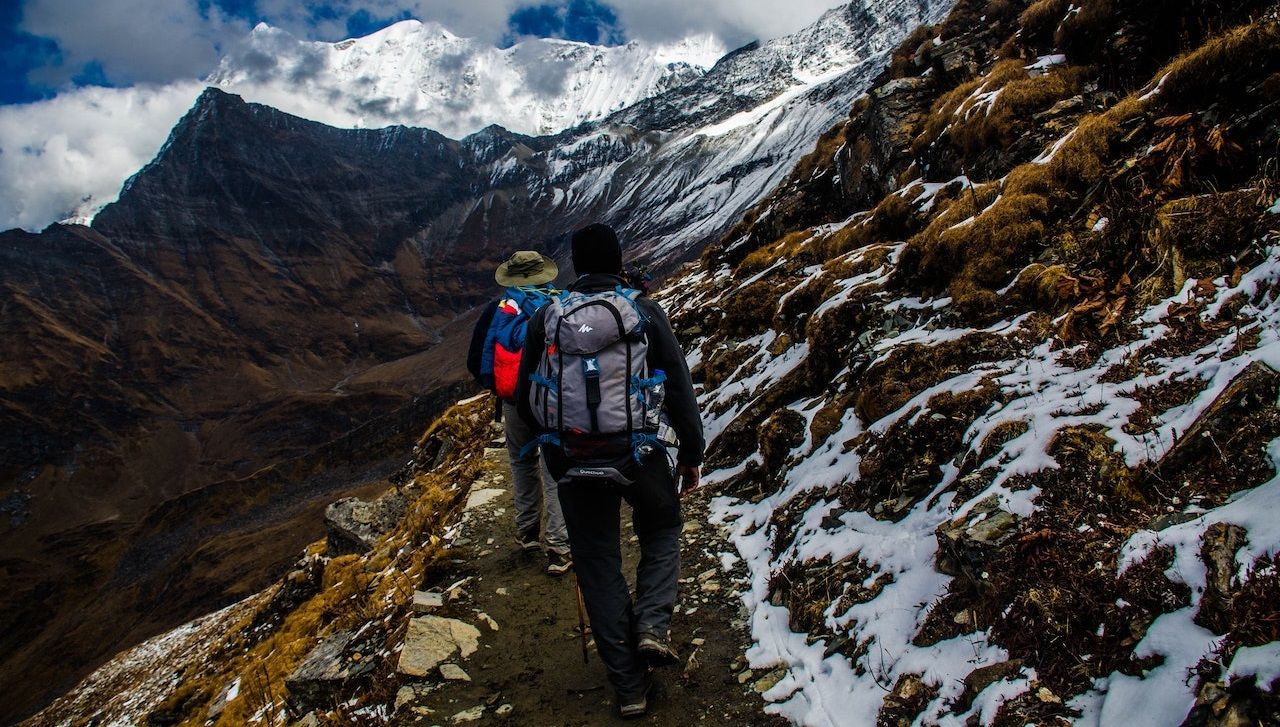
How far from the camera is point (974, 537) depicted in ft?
14.2

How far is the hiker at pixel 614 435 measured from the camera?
4.23 meters

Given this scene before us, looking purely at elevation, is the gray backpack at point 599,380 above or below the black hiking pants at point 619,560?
above

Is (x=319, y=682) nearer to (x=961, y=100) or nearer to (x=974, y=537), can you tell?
(x=974, y=537)

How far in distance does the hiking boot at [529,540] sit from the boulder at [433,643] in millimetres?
1632

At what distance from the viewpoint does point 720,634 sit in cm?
561

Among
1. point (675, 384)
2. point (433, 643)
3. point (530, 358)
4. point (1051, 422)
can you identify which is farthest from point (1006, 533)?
point (433, 643)

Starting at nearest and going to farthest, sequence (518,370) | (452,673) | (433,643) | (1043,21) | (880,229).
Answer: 1. (452,673)
2. (518,370)
3. (433,643)
4. (880,229)
5. (1043,21)

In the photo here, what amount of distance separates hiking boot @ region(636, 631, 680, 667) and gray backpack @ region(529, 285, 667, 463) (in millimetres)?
1346

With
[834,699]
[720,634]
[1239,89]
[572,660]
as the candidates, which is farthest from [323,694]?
[1239,89]

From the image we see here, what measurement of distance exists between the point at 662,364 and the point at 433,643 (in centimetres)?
357

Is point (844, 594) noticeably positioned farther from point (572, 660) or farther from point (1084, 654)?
point (572, 660)

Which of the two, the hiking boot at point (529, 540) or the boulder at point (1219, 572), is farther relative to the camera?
the hiking boot at point (529, 540)

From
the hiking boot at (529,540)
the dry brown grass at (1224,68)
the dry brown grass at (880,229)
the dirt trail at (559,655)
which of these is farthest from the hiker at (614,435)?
the dry brown grass at (880,229)

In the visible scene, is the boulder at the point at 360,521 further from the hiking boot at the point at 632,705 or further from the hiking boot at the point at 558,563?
the hiking boot at the point at 632,705
